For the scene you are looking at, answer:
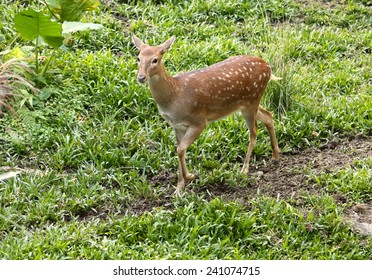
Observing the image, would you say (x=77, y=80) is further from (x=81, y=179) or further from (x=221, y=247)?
(x=221, y=247)

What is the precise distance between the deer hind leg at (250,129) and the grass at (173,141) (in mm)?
132

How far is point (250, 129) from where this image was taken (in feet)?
27.9

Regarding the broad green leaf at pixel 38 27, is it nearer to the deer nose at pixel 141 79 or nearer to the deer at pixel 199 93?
the deer at pixel 199 93

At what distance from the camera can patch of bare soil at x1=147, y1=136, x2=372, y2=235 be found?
25.8ft

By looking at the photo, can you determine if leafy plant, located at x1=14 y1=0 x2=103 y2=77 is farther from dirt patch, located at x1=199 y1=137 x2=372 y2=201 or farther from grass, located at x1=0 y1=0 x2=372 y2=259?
dirt patch, located at x1=199 y1=137 x2=372 y2=201

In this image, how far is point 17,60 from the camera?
28.9 ft

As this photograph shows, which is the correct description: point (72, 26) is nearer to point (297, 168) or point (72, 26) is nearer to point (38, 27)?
point (38, 27)

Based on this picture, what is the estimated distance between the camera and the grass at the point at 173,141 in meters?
7.32

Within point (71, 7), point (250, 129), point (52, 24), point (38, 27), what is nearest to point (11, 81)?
point (38, 27)

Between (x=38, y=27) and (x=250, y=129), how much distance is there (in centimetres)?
239

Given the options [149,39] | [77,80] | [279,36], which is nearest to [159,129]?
[77,80]

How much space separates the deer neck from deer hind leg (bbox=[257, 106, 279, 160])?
1099 mm

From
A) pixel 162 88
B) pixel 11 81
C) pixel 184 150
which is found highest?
pixel 162 88

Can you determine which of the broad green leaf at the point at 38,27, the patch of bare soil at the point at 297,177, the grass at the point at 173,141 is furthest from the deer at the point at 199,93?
the broad green leaf at the point at 38,27
